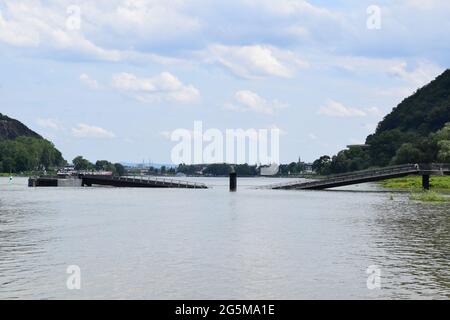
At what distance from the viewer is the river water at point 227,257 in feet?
100

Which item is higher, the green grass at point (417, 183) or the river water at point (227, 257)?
the green grass at point (417, 183)

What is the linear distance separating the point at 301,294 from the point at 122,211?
55973mm

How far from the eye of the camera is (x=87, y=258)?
1576 inches

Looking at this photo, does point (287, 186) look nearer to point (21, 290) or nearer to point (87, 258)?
point (87, 258)

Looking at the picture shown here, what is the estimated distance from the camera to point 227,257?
40.6m

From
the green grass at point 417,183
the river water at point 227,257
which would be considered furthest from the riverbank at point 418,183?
the river water at point 227,257

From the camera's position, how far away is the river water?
3055 cm

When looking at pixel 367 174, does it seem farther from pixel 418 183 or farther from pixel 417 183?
pixel 417 183

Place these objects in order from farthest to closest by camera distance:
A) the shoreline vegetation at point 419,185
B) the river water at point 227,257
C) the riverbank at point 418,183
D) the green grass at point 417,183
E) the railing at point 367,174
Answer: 1. the green grass at point 417,183
2. the riverbank at point 418,183
3. the railing at point 367,174
4. the shoreline vegetation at point 419,185
5. the river water at point 227,257

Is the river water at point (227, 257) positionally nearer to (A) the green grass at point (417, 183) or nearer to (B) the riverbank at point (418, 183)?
(B) the riverbank at point (418, 183)

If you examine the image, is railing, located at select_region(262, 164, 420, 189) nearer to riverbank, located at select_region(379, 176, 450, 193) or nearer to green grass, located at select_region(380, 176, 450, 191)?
riverbank, located at select_region(379, 176, 450, 193)

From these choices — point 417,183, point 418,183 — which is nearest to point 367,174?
point 418,183

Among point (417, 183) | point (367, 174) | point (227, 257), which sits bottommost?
point (227, 257)
